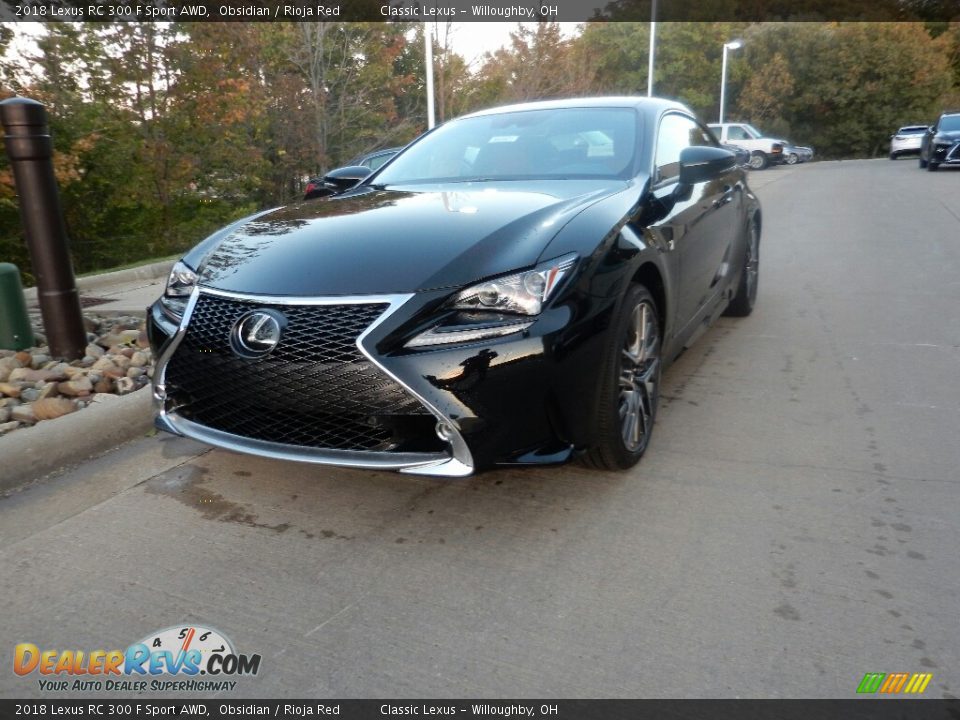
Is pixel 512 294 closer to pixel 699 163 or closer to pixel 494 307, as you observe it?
pixel 494 307

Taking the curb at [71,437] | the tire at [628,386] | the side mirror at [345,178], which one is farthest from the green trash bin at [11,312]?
the tire at [628,386]

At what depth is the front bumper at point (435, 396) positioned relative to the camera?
256 cm

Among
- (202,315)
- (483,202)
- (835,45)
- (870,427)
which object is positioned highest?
(835,45)

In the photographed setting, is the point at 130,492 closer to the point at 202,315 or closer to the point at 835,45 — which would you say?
the point at 202,315

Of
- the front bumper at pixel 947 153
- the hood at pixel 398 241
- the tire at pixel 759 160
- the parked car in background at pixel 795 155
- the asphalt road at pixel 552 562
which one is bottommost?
the parked car in background at pixel 795 155

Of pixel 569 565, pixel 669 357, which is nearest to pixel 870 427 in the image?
pixel 669 357

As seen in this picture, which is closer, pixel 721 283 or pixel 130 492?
pixel 130 492

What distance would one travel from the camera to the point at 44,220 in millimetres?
4566

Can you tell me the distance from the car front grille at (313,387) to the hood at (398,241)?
0.37ft

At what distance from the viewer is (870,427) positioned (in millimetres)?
3807

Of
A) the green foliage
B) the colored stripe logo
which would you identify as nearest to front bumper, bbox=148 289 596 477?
the colored stripe logo

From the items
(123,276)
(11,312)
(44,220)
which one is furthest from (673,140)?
(123,276)

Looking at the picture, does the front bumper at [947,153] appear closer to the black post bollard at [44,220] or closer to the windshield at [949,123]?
the windshield at [949,123]

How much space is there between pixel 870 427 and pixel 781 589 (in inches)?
65.6
